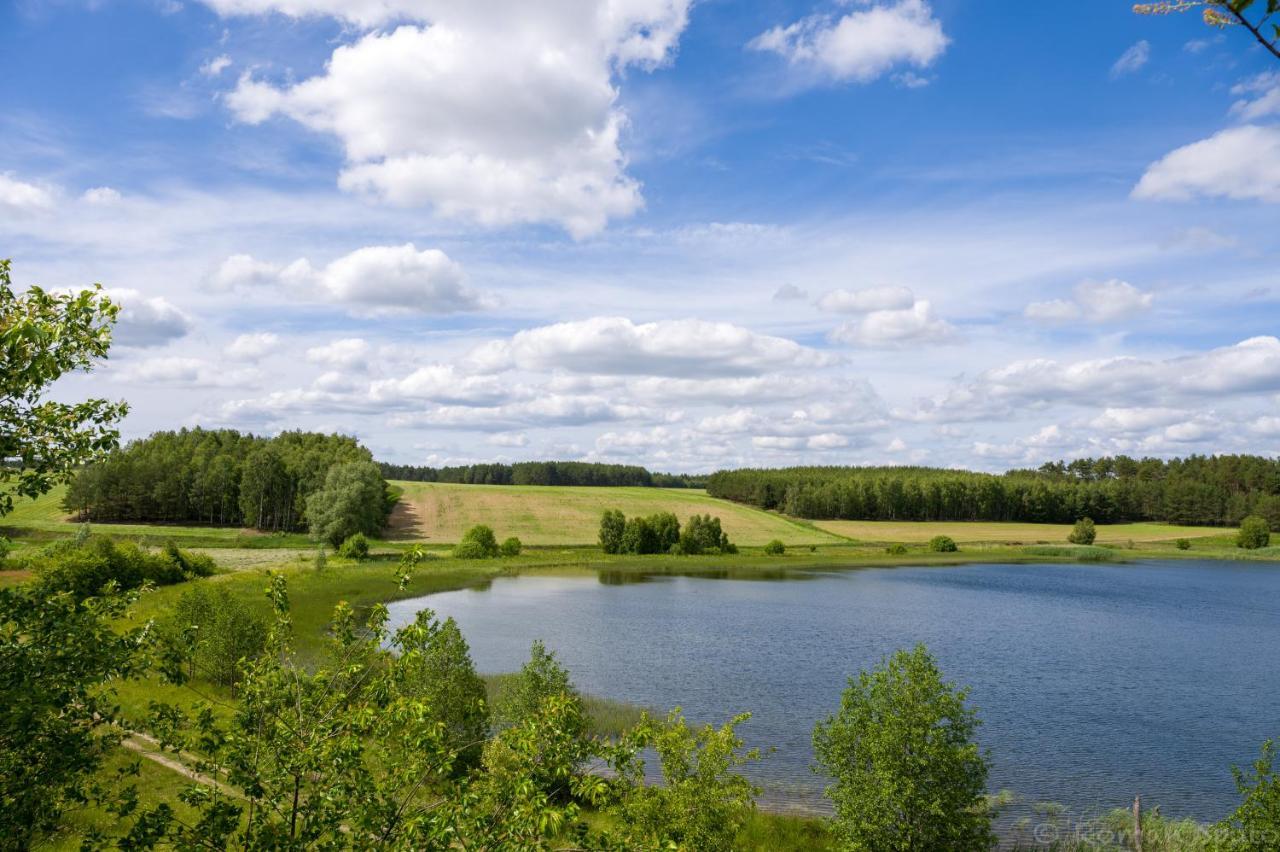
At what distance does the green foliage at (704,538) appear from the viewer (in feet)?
390

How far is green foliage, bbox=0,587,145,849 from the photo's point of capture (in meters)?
8.83

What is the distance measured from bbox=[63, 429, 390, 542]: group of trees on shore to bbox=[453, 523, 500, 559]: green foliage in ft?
55.3

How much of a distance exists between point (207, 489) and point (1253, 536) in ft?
618

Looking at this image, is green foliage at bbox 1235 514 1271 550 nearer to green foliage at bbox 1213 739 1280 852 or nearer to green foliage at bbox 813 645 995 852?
green foliage at bbox 1213 739 1280 852

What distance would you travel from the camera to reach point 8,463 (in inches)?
381

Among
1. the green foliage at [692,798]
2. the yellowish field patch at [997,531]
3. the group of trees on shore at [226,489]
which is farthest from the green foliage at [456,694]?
the yellowish field patch at [997,531]

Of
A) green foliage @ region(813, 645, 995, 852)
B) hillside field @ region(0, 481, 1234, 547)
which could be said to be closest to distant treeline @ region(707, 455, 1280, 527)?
hillside field @ region(0, 481, 1234, 547)

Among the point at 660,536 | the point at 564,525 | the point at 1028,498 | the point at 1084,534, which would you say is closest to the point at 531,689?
the point at 660,536

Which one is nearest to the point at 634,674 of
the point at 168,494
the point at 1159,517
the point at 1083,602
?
the point at 1083,602

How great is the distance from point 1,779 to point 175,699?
27.5 meters

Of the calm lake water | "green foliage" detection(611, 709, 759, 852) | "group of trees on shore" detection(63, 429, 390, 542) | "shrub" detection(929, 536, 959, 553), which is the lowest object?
the calm lake water

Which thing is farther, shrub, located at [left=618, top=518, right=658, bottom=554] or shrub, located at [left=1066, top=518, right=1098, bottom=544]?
shrub, located at [left=1066, top=518, right=1098, bottom=544]

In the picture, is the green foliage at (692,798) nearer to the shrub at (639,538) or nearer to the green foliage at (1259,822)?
the green foliage at (1259,822)

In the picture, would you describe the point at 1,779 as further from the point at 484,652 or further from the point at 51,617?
the point at 484,652
